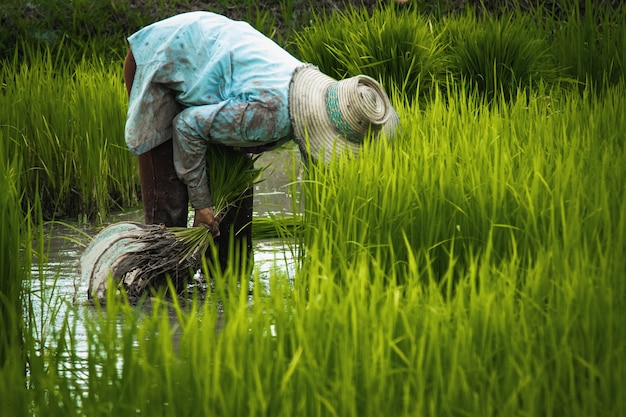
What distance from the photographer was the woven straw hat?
3258 millimetres

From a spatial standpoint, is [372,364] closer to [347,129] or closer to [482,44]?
[347,129]

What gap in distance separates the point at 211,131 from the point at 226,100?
0.12 m

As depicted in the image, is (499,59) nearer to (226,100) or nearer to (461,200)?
(226,100)

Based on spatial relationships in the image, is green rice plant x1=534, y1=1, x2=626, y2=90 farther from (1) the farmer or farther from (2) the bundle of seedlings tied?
(2) the bundle of seedlings tied

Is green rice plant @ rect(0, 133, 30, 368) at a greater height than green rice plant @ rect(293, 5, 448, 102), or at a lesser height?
lesser

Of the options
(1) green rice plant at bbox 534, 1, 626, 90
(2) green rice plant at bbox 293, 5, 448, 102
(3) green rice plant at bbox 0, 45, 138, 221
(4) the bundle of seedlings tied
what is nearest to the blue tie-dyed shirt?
(4) the bundle of seedlings tied

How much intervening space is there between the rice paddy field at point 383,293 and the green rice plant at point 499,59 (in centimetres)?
74

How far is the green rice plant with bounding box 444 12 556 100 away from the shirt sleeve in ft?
7.81

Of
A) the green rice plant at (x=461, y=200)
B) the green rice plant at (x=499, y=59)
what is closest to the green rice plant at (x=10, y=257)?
the green rice plant at (x=461, y=200)

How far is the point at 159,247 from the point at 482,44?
286 cm

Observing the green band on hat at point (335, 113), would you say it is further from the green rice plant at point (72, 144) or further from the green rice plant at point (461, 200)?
the green rice plant at point (72, 144)

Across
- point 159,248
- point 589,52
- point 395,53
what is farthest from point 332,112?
point 589,52

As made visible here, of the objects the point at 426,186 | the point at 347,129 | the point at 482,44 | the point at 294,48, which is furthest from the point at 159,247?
the point at 294,48

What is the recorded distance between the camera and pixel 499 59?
5.55 metres
